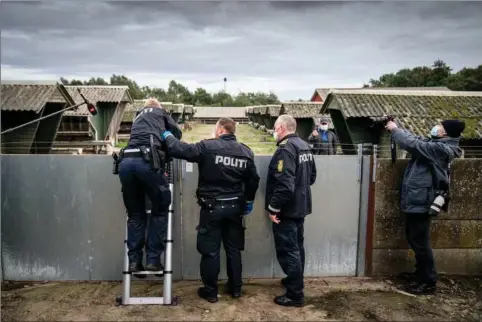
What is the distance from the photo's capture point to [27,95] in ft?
38.8

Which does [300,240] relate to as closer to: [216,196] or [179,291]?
[216,196]

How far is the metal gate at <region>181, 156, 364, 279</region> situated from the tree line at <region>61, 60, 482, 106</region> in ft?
175

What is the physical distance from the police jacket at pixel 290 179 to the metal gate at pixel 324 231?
70 cm

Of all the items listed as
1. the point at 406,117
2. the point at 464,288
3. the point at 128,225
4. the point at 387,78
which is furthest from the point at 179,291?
the point at 387,78

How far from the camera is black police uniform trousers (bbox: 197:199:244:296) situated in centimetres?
397

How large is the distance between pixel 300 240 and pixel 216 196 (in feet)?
3.71

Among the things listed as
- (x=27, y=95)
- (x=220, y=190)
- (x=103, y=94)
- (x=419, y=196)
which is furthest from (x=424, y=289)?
(x=103, y=94)

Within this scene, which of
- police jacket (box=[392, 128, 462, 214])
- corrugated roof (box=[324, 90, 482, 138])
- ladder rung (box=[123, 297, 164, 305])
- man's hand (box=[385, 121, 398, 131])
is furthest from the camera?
corrugated roof (box=[324, 90, 482, 138])

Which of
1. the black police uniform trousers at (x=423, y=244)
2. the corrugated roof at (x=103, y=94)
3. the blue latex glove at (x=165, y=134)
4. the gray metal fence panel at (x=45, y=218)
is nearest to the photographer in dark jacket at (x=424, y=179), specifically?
the black police uniform trousers at (x=423, y=244)

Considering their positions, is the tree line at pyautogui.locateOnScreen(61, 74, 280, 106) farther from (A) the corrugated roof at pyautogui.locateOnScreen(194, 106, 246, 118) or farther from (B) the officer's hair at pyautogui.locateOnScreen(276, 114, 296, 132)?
(B) the officer's hair at pyautogui.locateOnScreen(276, 114, 296, 132)

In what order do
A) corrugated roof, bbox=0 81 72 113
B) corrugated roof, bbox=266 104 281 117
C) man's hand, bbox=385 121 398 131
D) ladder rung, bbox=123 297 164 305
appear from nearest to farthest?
1. ladder rung, bbox=123 297 164 305
2. man's hand, bbox=385 121 398 131
3. corrugated roof, bbox=0 81 72 113
4. corrugated roof, bbox=266 104 281 117

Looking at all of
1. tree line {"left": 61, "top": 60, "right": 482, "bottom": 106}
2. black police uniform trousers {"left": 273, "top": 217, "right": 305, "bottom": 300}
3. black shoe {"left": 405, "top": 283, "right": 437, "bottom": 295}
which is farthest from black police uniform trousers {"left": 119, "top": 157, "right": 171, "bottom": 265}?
tree line {"left": 61, "top": 60, "right": 482, "bottom": 106}

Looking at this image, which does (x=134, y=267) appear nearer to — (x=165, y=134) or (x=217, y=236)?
(x=217, y=236)

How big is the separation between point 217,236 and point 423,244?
2282mm
